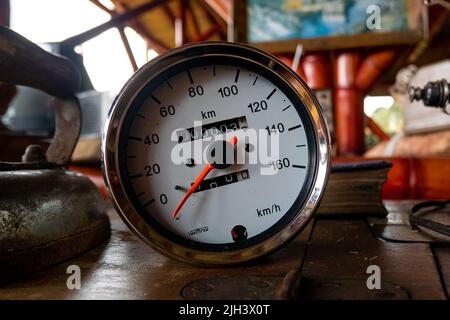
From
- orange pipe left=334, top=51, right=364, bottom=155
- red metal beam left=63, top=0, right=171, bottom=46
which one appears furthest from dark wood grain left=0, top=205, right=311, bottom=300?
orange pipe left=334, top=51, right=364, bottom=155

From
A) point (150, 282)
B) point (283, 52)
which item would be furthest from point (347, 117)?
point (150, 282)

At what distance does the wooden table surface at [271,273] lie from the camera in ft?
1.72

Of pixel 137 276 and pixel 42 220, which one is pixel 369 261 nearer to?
pixel 137 276

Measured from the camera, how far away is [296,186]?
737 mm

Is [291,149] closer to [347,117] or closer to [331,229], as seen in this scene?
[331,229]

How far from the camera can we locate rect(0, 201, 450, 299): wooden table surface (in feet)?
1.72

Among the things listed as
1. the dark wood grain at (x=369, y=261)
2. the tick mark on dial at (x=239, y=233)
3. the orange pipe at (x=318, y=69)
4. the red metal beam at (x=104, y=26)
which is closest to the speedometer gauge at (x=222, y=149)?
the tick mark on dial at (x=239, y=233)

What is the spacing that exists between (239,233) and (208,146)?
182 mm

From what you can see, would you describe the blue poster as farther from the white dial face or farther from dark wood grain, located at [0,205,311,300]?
dark wood grain, located at [0,205,311,300]

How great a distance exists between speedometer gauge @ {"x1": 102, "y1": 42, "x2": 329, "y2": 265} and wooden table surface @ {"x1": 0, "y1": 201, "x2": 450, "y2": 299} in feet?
0.26

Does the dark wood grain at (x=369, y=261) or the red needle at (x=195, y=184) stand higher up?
the red needle at (x=195, y=184)

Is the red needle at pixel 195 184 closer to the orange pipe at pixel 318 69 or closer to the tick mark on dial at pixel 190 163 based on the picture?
the tick mark on dial at pixel 190 163
